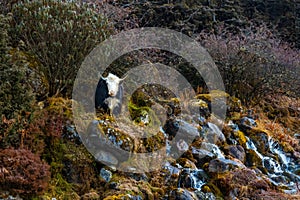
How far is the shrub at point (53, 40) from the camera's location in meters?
7.25

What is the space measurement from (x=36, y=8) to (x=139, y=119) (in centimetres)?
322

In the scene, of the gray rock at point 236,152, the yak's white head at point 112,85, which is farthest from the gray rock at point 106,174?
the gray rock at point 236,152

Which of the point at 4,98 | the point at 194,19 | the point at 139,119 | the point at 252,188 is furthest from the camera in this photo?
the point at 194,19

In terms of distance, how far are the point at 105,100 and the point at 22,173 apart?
2.54 metres

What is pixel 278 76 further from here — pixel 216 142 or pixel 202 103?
pixel 216 142

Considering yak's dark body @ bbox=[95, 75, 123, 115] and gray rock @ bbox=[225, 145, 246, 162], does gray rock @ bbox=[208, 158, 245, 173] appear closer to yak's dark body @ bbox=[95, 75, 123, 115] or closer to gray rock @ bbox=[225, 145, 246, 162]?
gray rock @ bbox=[225, 145, 246, 162]

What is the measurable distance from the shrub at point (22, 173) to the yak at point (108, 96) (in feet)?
6.99

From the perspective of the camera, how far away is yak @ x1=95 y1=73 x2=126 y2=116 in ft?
23.5

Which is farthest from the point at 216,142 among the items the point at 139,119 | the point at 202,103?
the point at 139,119

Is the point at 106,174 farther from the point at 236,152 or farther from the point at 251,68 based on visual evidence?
the point at 251,68

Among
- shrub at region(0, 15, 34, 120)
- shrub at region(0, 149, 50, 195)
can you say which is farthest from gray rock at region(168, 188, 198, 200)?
shrub at region(0, 15, 34, 120)

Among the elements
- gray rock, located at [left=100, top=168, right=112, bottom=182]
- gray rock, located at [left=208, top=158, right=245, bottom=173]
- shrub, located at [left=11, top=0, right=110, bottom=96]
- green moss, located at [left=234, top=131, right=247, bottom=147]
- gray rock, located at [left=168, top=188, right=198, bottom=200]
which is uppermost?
shrub, located at [left=11, top=0, right=110, bottom=96]

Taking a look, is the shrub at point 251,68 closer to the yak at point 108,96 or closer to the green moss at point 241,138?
the green moss at point 241,138

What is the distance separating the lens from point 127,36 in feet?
31.7
